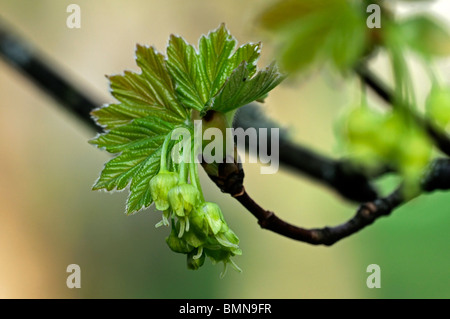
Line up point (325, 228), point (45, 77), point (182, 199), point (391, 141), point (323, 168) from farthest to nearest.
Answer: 1. point (45, 77)
2. point (323, 168)
3. point (325, 228)
4. point (182, 199)
5. point (391, 141)

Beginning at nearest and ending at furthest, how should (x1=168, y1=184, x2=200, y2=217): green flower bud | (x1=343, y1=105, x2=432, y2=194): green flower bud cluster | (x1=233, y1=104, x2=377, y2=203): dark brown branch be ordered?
(x1=343, y1=105, x2=432, y2=194): green flower bud cluster, (x1=168, y1=184, x2=200, y2=217): green flower bud, (x1=233, y1=104, x2=377, y2=203): dark brown branch

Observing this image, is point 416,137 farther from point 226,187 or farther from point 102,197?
point 102,197

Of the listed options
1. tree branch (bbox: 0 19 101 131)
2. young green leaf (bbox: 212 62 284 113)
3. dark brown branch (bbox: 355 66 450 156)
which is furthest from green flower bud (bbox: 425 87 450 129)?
tree branch (bbox: 0 19 101 131)

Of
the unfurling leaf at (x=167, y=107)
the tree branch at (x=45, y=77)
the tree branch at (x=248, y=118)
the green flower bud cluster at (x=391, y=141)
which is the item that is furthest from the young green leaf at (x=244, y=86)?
the tree branch at (x=45, y=77)

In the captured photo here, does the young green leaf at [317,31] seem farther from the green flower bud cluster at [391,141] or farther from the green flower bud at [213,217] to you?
the green flower bud at [213,217]

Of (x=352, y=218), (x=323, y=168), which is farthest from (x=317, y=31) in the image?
(x=323, y=168)

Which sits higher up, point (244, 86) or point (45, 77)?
point (45, 77)

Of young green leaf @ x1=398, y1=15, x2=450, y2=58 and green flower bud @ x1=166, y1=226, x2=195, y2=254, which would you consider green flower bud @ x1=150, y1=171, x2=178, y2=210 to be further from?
young green leaf @ x1=398, y1=15, x2=450, y2=58

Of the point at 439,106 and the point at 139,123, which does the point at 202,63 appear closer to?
the point at 139,123
